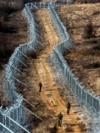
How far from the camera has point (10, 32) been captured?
65.6 metres

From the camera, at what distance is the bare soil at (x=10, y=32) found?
51531 mm

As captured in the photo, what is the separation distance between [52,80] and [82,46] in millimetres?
13595

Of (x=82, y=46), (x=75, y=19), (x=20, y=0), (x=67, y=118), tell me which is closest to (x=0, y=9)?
(x=20, y=0)

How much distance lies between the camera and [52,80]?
4322cm

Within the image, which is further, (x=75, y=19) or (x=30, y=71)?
(x=75, y=19)

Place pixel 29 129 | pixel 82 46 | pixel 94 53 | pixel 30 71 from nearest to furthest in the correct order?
pixel 29 129
pixel 30 71
pixel 94 53
pixel 82 46

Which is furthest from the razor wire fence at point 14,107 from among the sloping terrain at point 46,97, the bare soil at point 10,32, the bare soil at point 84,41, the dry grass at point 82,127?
the bare soil at point 84,41

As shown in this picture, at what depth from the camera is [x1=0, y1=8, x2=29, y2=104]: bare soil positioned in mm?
51531

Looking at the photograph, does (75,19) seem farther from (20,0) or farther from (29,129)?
(29,129)

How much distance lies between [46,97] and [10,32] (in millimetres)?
27668

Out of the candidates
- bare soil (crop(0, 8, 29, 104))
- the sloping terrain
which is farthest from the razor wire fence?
bare soil (crop(0, 8, 29, 104))

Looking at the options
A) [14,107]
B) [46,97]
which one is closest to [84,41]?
[46,97]

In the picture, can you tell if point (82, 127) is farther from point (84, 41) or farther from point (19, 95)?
point (84, 41)

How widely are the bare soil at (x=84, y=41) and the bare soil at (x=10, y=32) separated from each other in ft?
17.2
